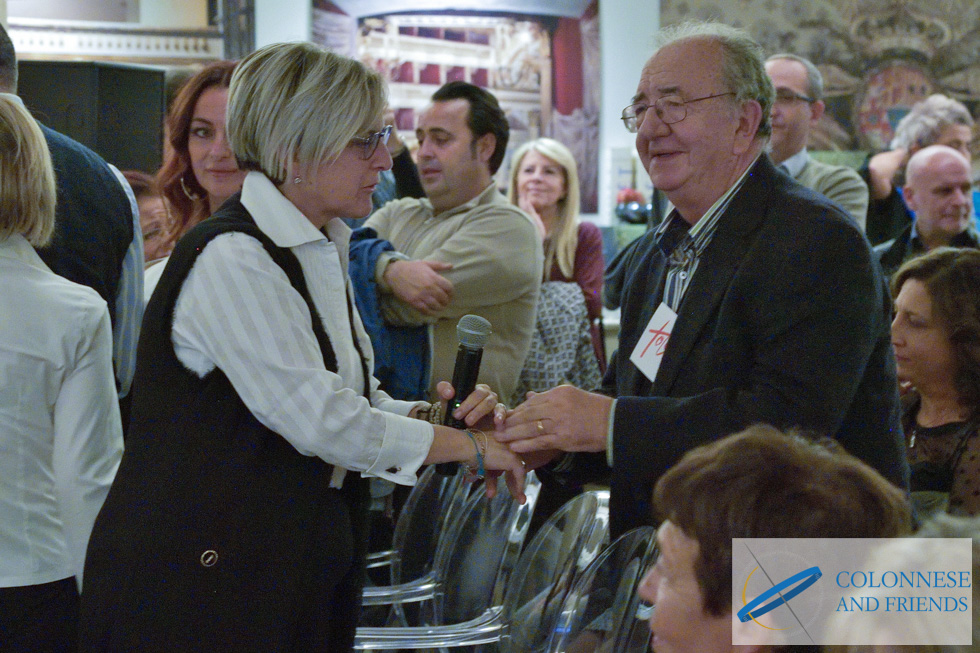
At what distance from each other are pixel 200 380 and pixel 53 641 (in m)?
0.72

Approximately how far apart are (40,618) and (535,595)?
98 cm

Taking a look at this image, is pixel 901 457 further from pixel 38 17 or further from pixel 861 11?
pixel 38 17

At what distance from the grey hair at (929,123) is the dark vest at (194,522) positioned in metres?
4.42

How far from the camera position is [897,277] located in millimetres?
2631

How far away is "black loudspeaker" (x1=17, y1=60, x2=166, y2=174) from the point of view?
3451mm

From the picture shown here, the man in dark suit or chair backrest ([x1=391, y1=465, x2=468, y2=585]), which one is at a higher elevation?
the man in dark suit

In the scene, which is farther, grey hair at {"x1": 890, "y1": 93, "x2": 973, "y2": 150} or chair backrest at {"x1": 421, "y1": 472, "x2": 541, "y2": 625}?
grey hair at {"x1": 890, "y1": 93, "x2": 973, "y2": 150}

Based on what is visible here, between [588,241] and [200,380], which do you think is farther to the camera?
[588,241]

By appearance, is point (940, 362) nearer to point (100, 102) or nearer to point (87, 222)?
point (87, 222)

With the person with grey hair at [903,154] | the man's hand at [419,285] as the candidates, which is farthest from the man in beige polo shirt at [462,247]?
the person with grey hair at [903,154]

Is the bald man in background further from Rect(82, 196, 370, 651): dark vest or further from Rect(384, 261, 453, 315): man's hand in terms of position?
Rect(82, 196, 370, 651): dark vest

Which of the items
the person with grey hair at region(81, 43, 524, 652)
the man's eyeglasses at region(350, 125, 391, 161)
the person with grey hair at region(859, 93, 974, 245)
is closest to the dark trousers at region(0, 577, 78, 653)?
the person with grey hair at region(81, 43, 524, 652)

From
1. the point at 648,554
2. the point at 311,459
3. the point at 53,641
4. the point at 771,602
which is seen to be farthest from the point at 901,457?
the point at 53,641

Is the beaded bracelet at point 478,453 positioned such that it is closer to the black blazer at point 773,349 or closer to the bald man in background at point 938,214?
the black blazer at point 773,349
